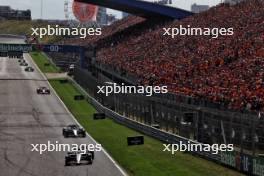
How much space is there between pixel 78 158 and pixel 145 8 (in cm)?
6984

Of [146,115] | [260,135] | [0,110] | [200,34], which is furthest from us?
[200,34]

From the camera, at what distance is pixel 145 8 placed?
99062mm

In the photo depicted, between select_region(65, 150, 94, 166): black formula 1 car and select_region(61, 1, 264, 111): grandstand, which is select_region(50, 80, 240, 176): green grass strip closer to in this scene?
select_region(65, 150, 94, 166): black formula 1 car

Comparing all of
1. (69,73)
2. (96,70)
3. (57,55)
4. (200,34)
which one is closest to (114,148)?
(200,34)

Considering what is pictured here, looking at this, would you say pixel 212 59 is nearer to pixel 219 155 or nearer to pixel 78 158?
pixel 219 155

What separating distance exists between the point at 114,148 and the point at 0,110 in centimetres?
2496

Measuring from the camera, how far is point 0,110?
5950 cm

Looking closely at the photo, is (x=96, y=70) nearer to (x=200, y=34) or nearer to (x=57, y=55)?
(x=200, y=34)

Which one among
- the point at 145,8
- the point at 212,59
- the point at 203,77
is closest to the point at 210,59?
the point at 212,59

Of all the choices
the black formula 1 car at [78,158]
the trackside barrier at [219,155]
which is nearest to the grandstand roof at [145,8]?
Answer: the trackside barrier at [219,155]

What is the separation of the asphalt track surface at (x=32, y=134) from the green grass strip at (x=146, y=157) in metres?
1.07

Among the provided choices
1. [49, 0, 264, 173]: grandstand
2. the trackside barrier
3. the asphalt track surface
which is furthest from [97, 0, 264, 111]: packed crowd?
the asphalt track surface

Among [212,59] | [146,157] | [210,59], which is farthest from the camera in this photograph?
[210,59]

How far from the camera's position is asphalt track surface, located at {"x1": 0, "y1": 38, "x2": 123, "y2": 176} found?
2988cm
